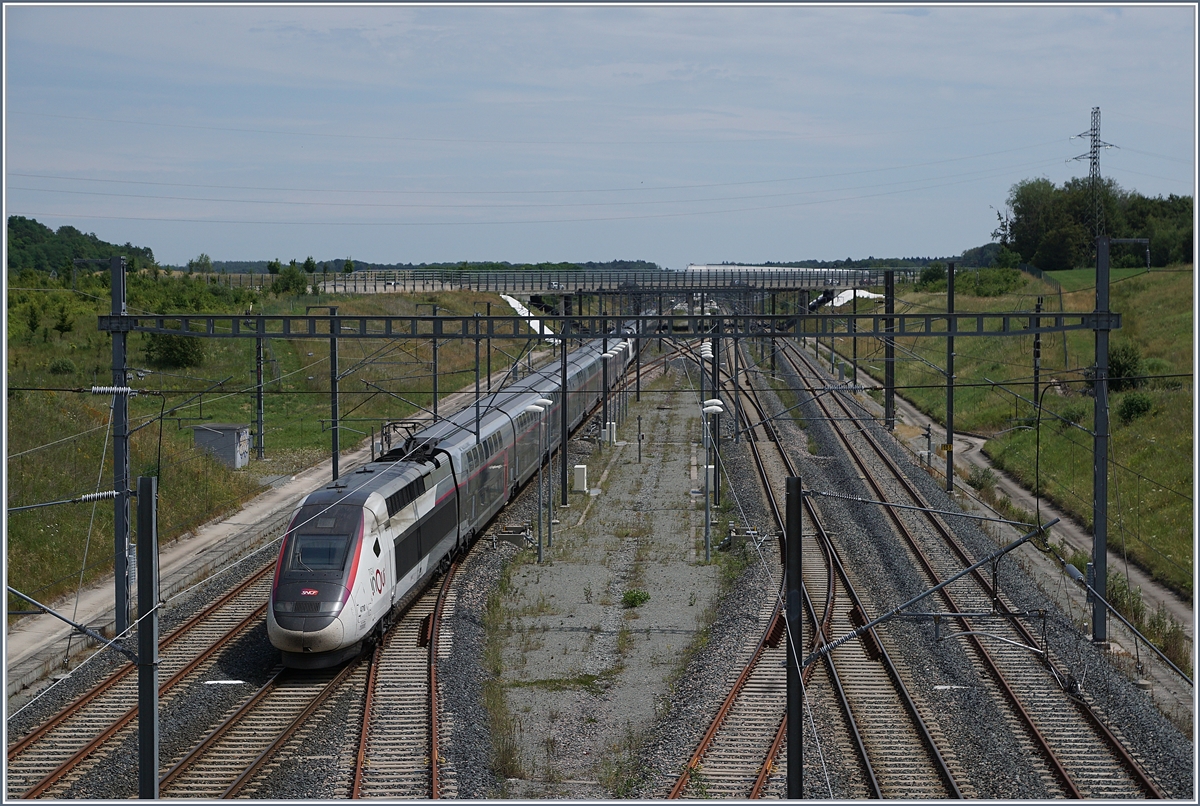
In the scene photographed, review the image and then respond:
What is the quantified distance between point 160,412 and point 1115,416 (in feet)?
104

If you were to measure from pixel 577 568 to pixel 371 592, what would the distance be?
8.19 meters

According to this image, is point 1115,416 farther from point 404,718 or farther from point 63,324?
point 63,324

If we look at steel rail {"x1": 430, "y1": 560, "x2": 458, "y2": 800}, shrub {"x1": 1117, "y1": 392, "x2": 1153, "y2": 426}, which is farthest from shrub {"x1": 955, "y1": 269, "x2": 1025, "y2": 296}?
steel rail {"x1": 430, "y1": 560, "x2": 458, "y2": 800}

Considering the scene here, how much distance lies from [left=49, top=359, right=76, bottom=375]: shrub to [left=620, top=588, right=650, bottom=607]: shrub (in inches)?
1275

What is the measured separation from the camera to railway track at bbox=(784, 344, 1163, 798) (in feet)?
45.0

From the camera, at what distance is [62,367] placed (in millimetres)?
46531

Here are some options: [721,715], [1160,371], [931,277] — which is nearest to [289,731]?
[721,715]

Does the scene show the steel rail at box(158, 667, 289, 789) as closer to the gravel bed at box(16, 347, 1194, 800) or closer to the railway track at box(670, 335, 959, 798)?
the gravel bed at box(16, 347, 1194, 800)

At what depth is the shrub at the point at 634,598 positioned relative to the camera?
22.5m

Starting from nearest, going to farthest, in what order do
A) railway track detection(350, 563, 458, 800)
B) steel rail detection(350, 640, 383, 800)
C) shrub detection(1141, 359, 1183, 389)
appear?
1. steel rail detection(350, 640, 383, 800)
2. railway track detection(350, 563, 458, 800)
3. shrub detection(1141, 359, 1183, 389)

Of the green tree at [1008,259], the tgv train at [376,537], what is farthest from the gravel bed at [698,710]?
the green tree at [1008,259]

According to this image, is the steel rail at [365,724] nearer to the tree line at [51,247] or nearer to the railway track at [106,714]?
the railway track at [106,714]

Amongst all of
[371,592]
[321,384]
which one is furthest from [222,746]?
[321,384]

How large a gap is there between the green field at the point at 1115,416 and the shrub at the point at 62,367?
32.3 metres
